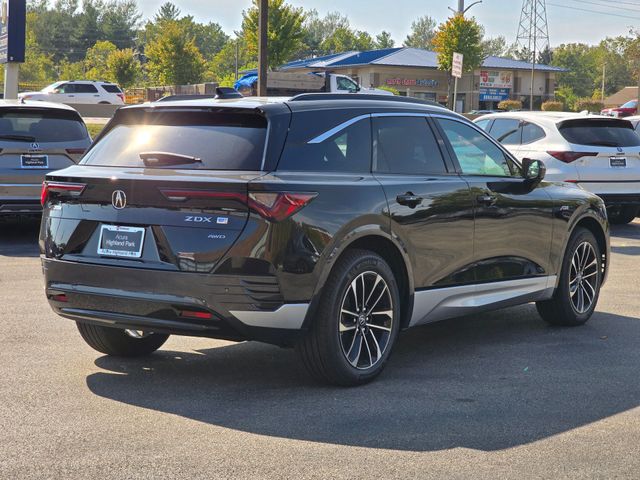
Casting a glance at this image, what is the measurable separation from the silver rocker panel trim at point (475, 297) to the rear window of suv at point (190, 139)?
150 cm

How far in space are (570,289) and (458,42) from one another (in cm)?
5703

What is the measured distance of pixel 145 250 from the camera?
5680 millimetres

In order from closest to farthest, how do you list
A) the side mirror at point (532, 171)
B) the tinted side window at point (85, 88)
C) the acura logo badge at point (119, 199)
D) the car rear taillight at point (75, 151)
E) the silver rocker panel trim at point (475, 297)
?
the acura logo badge at point (119, 199)
the silver rocker panel trim at point (475, 297)
the side mirror at point (532, 171)
the car rear taillight at point (75, 151)
the tinted side window at point (85, 88)

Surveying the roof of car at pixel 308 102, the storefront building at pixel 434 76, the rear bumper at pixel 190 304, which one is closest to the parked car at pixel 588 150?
the roof of car at pixel 308 102

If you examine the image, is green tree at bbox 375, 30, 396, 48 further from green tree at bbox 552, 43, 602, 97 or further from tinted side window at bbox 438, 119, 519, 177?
tinted side window at bbox 438, 119, 519, 177

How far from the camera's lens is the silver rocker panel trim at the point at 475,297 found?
263 inches

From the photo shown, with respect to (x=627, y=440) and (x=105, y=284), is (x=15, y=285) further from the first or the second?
(x=627, y=440)

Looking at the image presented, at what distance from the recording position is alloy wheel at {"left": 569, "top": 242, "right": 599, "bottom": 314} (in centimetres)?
827

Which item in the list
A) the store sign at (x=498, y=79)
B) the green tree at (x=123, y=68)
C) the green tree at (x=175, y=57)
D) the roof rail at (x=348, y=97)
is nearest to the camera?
the roof rail at (x=348, y=97)

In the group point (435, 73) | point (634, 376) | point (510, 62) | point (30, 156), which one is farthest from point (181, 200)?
point (510, 62)

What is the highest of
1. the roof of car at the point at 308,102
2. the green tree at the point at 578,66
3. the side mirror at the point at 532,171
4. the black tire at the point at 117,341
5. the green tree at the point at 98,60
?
the green tree at the point at 578,66

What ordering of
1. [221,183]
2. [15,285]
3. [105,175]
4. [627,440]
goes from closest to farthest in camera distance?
1. [627,440]
2. [221,183]
3. [105,175]
4. [15,285]

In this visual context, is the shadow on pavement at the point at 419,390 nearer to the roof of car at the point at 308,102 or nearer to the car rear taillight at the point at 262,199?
the car rear taillight at the point at 262,199

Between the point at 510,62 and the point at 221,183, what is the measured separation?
A: 258 ft
